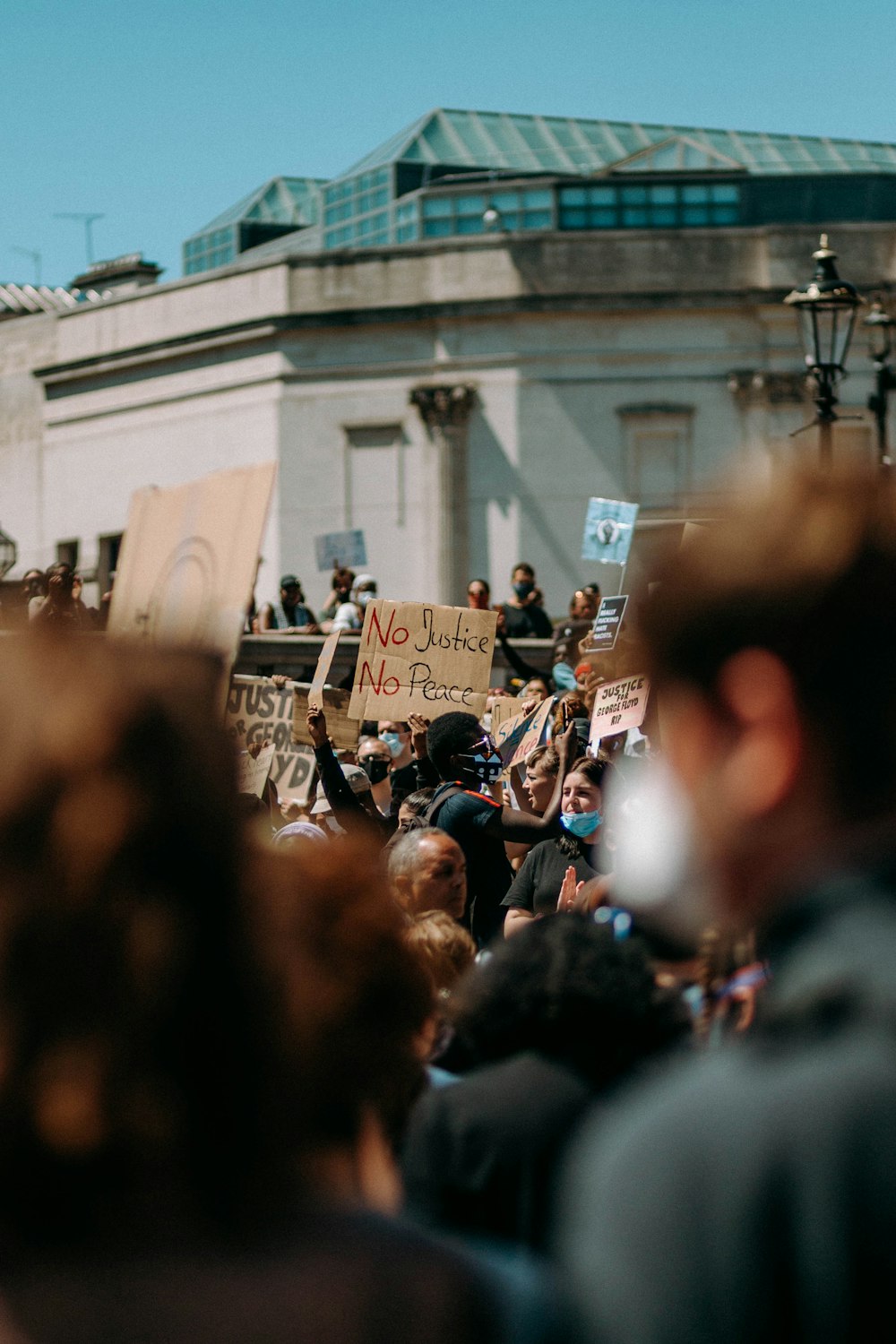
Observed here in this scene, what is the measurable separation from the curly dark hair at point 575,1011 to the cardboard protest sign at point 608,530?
12.5 m

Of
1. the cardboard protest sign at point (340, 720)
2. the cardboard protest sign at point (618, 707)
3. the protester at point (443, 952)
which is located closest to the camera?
the protester at point (443, 952)

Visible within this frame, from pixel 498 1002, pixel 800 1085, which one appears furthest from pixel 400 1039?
pixel 800 1085

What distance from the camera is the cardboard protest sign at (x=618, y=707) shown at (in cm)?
887

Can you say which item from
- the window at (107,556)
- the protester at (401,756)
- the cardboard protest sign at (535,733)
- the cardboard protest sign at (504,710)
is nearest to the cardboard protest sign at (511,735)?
the cardboard protest sign at (535,733)

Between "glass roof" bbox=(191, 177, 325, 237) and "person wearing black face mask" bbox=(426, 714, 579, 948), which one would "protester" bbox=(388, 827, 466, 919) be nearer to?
"person wearing black face mask" bbox=(426, 714, 579, 948)

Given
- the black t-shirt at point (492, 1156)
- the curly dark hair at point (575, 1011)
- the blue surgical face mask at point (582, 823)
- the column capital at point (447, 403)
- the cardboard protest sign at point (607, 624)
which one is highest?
the column capital at point (447, 403)

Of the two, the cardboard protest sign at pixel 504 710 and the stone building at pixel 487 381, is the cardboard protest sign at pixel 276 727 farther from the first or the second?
the stone building at pixel 487 381

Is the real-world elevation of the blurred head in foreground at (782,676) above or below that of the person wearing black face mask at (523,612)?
above

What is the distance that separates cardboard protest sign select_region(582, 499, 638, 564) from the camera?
15.8m

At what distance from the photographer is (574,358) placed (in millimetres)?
34781

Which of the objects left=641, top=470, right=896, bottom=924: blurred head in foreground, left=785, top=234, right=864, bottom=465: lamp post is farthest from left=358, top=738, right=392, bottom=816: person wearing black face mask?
left=641, top=470, right=896, bottom=924: blurred head in foreground

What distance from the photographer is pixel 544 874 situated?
7105 mm

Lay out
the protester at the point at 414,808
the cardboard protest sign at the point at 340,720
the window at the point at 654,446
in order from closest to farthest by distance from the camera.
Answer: the protester at the point at 414,808, the cardboard protest sign at the point at 340,720, the window at the point at 654,446

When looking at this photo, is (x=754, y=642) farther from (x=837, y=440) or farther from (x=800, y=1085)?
(x=837, y=440)
